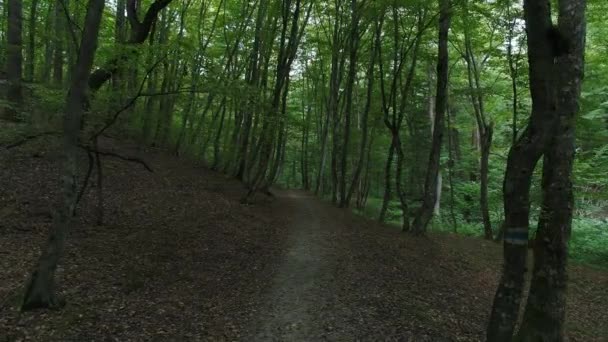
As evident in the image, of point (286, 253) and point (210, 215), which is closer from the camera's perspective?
point (286, 253)

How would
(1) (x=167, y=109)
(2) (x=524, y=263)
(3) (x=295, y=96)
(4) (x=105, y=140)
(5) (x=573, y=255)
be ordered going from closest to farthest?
(2) (x=524, y=263), (5) (x=573, y=255), (4) (x=105, y=140), (1) (x=167, y=109), (3) (x=295, y=96)

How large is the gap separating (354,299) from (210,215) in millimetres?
6558

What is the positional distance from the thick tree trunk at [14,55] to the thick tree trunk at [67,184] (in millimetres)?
7949

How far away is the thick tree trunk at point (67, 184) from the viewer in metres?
5.39

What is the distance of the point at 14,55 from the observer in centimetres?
1176

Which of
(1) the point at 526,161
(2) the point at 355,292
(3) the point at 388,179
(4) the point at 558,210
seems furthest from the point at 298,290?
(3) the point at 388,179

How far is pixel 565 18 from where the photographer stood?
5.09 m

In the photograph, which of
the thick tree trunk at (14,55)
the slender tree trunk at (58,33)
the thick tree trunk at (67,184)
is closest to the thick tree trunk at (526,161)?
A: the thick tree trunk at (67,184)

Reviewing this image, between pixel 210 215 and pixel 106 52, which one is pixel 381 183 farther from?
pixel 106 52

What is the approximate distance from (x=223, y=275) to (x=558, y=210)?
5.84 meters

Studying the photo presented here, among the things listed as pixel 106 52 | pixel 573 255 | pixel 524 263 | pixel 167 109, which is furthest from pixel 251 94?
pixel 573 255

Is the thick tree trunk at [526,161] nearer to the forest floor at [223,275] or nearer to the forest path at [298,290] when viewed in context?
the forest floor at [223,275]

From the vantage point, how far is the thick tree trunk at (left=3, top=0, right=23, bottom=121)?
1165 cm

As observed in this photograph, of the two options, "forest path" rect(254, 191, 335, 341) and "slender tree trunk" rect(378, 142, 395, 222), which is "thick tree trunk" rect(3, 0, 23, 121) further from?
"slender tree trunk" rect(378, 142, 395, 222)
